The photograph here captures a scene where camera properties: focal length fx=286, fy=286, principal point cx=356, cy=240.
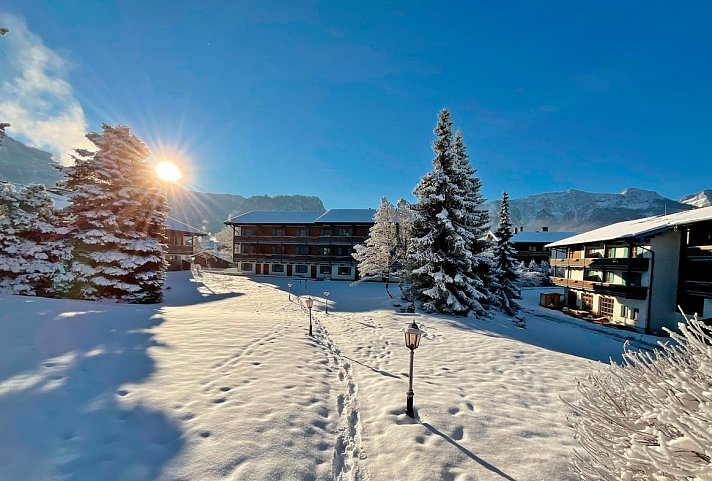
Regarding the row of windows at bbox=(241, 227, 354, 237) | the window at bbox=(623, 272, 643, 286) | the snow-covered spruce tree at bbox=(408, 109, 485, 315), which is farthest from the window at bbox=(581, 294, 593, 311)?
the row of windows at bbox=(241, 227, 354, 237)

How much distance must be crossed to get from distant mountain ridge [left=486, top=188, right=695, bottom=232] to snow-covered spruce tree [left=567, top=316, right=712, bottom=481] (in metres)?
161

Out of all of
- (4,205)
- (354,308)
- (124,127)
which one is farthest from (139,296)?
(354,308)

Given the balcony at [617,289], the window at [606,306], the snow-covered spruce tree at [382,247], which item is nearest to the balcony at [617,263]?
the balcony at [617,289]

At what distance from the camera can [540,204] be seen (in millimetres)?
189750

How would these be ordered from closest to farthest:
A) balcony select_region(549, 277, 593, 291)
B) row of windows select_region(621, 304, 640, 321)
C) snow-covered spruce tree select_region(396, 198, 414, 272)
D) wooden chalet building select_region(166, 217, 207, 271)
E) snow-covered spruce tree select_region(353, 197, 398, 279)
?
snow-covered spruce tree select_region(396, 198, 414, 272) < row of windows select_region(621, 304, 640, 321) < snow-covered spruce tree select_region(353, 197, 398, 279) < balcony select_region(549, 277, 593, 291) < wooden chalet building select_region(166, 217, 207, 271)

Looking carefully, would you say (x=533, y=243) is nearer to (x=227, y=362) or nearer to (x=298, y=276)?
(x=298, y=276)

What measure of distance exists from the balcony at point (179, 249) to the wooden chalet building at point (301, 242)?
6.04m

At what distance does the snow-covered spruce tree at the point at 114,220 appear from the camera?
15.6 m

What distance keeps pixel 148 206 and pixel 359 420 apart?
1848cm

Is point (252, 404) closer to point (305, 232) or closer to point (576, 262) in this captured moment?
point (576, 262)

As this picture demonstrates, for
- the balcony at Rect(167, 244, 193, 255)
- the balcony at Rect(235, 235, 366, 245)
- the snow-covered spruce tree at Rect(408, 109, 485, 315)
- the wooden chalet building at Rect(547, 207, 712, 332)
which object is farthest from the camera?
the balcony at Rect(235, 235, 366, 245)

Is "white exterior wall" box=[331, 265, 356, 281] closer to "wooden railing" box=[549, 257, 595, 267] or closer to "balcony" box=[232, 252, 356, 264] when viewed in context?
"balcony" box=[232, 252, 356, 264]

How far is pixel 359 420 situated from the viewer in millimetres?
5645

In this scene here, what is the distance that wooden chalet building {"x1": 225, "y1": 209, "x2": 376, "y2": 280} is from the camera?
1526 inches
